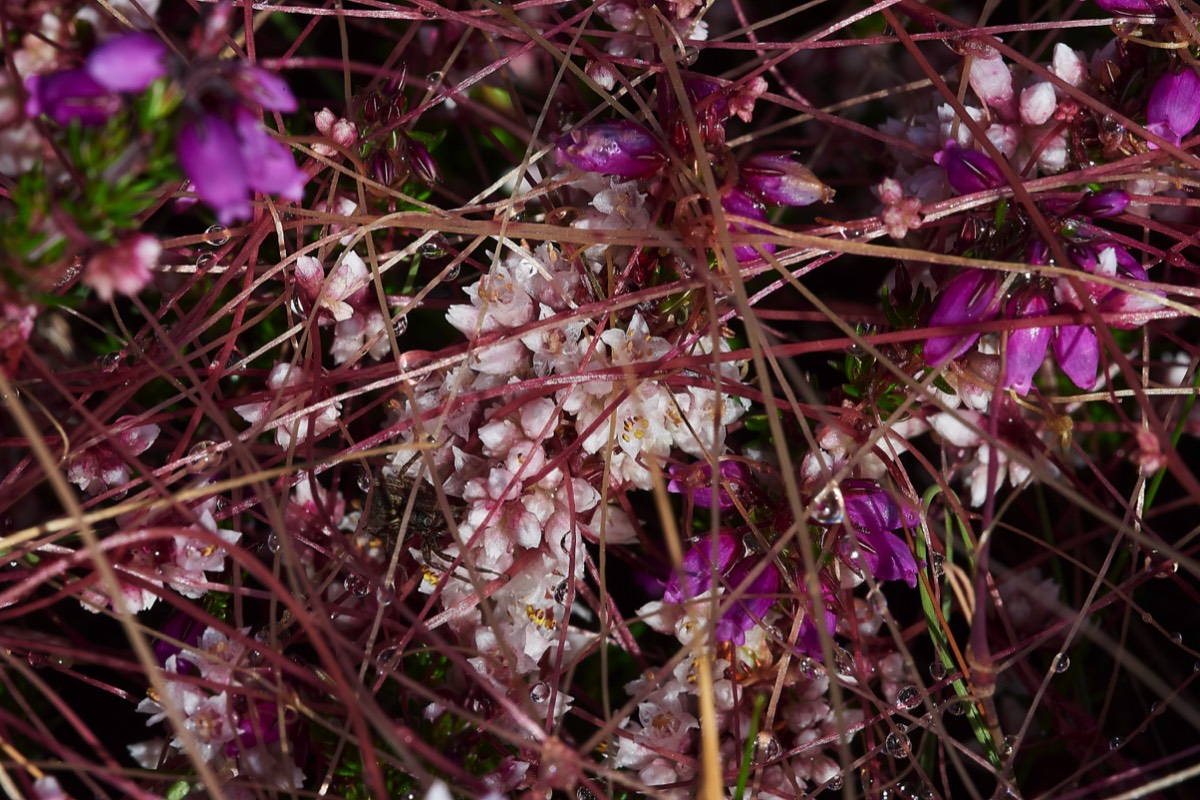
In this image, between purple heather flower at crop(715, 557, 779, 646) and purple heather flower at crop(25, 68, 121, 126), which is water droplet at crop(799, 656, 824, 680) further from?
purple heather flower at crop(25, 68, 121, 126)

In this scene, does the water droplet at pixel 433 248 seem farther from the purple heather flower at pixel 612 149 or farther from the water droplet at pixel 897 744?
the water droplet at pixel 897 744

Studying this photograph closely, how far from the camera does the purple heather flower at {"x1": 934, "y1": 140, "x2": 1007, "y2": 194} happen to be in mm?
857

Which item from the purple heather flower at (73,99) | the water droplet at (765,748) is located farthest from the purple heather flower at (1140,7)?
the purple heather flower at (73,99)

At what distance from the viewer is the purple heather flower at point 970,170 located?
857 millimetres

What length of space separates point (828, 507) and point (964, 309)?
192mm

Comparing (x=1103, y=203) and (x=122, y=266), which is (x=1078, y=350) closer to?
(x=1103, y=203)

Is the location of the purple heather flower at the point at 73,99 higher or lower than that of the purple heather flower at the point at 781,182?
higher

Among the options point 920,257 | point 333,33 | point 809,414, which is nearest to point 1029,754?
point 809,414

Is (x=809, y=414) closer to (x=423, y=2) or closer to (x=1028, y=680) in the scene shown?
(x=1028, y=680)

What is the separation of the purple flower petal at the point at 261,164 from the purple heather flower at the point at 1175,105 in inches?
27.9

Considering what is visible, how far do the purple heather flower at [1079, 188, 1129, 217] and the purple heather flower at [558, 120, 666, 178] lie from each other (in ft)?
1.13

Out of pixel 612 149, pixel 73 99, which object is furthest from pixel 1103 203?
pixel 73 99

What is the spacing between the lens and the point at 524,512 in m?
0.85

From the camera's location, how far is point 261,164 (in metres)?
0.57
